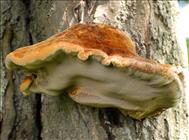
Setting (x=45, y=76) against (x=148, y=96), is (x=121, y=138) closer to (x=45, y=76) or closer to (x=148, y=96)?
(x=148, y=96)

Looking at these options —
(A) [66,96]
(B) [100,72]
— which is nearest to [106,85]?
(B) [100,72]

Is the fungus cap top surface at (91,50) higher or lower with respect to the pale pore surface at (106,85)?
higher

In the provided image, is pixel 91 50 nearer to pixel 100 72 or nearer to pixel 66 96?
pixel 100 72

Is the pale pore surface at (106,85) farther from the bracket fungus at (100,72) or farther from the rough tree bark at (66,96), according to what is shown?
the rough tree bark at (66,96)

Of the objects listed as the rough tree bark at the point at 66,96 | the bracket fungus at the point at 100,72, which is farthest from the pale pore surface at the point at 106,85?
the rough tree bark at the point at 66,96

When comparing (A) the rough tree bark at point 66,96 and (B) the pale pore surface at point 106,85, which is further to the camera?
(A) the rough tree bark at point 66,96

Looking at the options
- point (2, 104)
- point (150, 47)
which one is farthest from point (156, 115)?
point (2, 104)

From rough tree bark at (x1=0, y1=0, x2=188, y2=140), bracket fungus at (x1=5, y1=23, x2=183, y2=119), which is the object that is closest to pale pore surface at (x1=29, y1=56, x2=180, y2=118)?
bracket fungus at (x1=5, y1=23, x2=183, y2=119)
